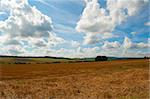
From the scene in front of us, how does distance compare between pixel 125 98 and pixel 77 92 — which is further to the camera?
pixel 77 92

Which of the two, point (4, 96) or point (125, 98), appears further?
point (4, 96)

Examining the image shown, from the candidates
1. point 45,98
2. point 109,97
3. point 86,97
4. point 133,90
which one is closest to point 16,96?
point 45,98

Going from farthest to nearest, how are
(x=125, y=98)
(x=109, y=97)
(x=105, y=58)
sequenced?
(x=105, y=58)
(x=109, y=97)
(x=125, y=98)

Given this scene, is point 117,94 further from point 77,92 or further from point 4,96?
point 4,96

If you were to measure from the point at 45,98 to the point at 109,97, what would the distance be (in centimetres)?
395

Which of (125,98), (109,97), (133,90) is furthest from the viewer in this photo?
(133,90)

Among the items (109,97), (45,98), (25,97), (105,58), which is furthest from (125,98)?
(105,58)

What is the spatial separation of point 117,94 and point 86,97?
2141 millimetres

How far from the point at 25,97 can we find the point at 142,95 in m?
7.27

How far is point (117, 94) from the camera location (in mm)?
16828

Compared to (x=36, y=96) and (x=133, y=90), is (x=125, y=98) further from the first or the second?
(x=36, y=96)

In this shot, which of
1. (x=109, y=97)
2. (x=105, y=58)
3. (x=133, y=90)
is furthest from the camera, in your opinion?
(x=105, y=58)

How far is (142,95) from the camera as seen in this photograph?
15.9 m

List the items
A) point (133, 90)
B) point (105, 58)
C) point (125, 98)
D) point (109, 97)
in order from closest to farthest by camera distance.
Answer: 1. point (125, 98)
2. point (109, 97)
3. point (133, 90)
4. point (105, 58)
